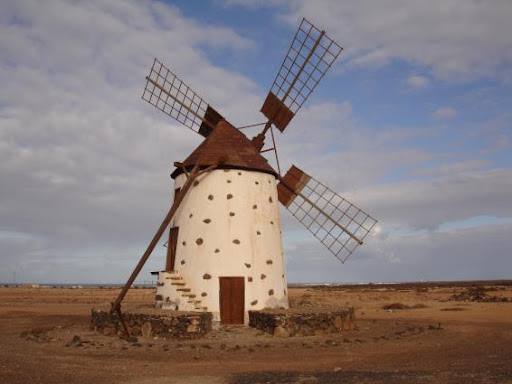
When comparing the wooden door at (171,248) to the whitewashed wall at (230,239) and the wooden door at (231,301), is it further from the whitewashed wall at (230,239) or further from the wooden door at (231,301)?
the wooden door at (231,301)

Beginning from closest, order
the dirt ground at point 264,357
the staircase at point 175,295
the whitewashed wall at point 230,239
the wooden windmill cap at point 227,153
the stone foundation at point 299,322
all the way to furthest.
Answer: the dirt ground at point 264,357 → the stone foundation at point 299,322 → the staircase at point 175,295 → the whitewashed wall at point 230,239 → the wooden windmill cap at point 227,153

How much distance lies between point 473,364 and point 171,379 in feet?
20.1

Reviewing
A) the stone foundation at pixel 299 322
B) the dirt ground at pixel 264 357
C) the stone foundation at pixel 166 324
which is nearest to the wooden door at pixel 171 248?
the stone foundation at pixel 166 324

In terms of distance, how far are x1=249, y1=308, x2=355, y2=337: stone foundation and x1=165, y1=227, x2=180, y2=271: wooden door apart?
3.94 m

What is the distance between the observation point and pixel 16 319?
21922mm

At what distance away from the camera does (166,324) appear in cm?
1422

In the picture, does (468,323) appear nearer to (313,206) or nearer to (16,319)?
(313,206)

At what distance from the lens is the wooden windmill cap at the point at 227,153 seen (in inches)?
704

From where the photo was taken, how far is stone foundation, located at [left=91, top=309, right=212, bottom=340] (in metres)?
14.1

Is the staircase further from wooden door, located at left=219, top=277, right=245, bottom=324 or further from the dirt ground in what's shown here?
the dirt ground

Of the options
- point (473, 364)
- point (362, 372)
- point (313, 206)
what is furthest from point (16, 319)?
point (473, 364)

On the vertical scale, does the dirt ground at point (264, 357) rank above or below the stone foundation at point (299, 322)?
below

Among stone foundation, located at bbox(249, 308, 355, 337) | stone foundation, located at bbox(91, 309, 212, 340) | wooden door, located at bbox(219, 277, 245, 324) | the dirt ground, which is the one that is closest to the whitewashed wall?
wooden door, located at bbox(219, 277, 245, 324)

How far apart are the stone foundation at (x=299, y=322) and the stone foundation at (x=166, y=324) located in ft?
5.67
